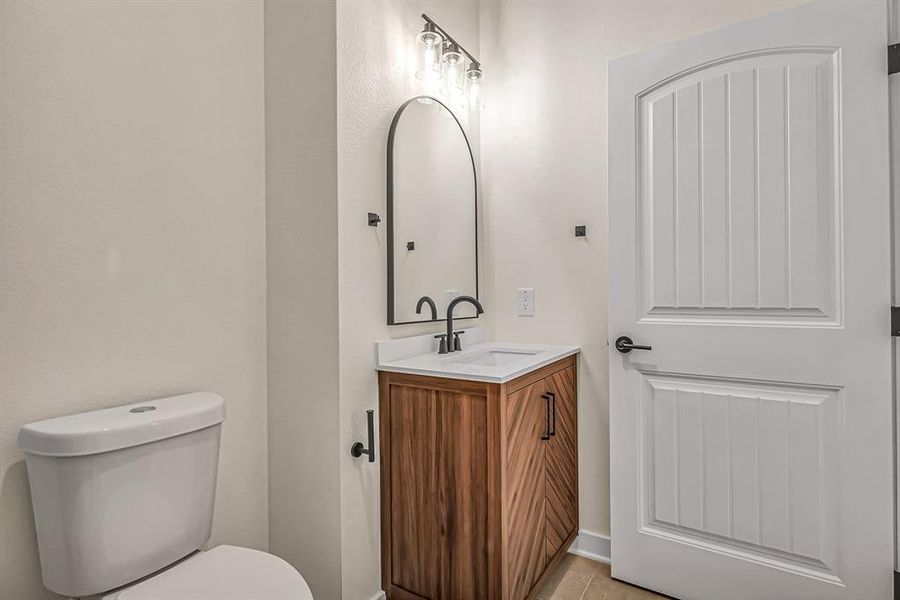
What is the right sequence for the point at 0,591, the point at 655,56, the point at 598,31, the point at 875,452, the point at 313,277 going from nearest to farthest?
the point at 0,591
the point at 875,452
the point at 313,277
the point at 655,56
the point at 598,31

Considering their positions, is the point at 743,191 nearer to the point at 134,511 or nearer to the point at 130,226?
the point at 130,226

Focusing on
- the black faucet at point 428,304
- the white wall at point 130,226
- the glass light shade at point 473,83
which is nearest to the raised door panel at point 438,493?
the black faucet at point 428,304

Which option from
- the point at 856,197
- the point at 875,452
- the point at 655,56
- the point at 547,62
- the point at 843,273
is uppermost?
the point at 547,62

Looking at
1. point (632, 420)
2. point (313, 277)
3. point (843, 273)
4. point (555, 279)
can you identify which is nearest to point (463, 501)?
point (632, 420)

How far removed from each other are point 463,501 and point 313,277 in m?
0.84

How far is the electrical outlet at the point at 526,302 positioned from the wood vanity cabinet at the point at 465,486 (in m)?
0.44

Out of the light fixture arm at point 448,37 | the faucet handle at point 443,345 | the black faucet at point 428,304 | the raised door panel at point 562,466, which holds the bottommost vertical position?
the raised door panel at point 562,466

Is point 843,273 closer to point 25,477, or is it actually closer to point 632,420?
point 632,420

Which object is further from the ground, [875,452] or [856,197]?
[856,197]

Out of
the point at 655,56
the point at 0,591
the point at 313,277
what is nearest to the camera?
the point at 0,591

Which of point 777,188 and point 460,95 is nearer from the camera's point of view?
Answer: point 777,188

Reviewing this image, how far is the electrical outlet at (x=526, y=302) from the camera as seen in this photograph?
2.15 meters

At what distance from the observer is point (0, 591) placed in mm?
1088

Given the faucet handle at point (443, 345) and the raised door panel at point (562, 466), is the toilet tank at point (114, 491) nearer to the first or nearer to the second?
the faucet handle at point (443, 345)
